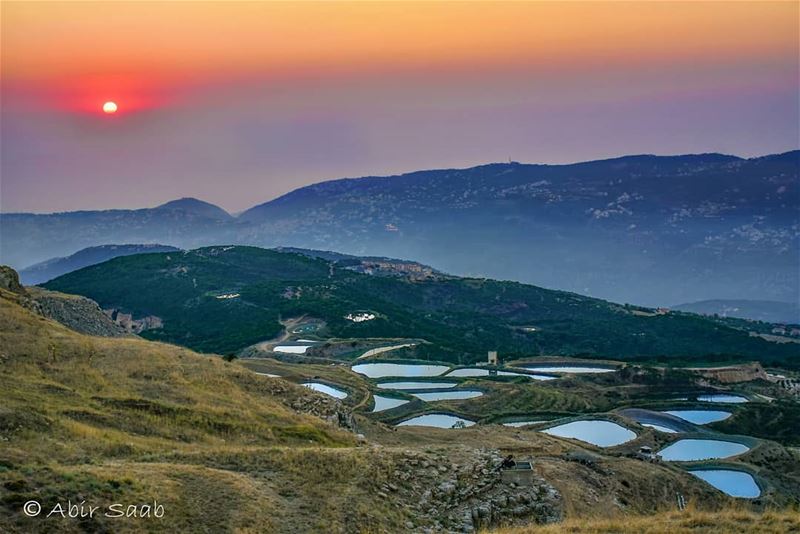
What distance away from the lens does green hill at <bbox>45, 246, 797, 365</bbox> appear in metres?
117

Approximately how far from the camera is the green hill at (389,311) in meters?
117

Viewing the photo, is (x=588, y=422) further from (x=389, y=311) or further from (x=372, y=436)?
(x=389, y=311)

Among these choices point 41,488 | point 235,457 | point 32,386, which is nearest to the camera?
point 41,488

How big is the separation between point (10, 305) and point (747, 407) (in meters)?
58.9

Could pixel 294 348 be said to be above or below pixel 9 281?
below

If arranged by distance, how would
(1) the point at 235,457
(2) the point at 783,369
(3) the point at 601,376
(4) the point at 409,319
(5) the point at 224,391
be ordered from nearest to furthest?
(1) the point at 235,457, (5) the point at 224,391, (3) the point at 601,376, (2) the point at 783,369, (4) the point at 409,319

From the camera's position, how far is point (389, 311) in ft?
459

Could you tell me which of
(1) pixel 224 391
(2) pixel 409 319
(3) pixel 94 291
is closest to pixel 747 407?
(1) pixel 224 391

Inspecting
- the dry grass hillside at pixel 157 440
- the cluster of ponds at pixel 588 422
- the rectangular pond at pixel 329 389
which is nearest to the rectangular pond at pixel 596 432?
the cluster of ponds at pixel 588 422

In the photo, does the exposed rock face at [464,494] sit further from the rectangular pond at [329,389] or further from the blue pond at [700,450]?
the rectangular pond at [329,389]

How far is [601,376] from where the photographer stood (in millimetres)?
82500

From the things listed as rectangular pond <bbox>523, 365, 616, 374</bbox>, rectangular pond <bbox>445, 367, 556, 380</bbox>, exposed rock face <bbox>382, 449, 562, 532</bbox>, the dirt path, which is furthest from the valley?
the dirt path

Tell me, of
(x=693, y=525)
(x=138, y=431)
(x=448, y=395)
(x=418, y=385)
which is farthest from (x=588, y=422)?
(x=693, y=525)

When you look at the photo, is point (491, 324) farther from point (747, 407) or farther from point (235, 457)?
point (235, 457)
